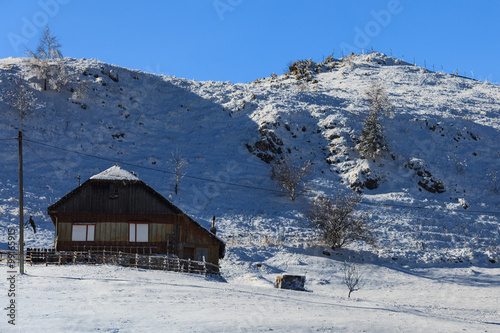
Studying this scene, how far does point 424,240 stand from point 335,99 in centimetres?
3766

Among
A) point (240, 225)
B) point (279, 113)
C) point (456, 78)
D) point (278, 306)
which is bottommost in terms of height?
point (278, 306)

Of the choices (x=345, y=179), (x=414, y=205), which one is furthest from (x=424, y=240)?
(x=345, y=179)

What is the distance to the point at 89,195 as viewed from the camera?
33906 millimetres

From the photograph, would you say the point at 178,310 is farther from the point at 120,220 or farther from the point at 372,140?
the point at 372,140

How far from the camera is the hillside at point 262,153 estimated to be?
4491 centimetres

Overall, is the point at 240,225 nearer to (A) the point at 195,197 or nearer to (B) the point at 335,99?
(A) the point at 195,197

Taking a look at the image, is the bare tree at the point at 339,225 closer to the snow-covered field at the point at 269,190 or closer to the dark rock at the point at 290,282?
the snow-covered field at the point at 269,190

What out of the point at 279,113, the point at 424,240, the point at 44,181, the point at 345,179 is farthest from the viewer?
the point at 279,113

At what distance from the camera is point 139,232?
111 feet

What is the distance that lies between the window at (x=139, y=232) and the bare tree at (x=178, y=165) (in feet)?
57.4

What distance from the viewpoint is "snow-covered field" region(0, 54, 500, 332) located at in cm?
1777

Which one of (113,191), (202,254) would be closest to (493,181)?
(202,254)

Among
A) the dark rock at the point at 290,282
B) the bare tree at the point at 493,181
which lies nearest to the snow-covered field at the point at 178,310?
the dark rock at the point at 290,282

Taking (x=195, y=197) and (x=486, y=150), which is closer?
(x=195, y=197)
